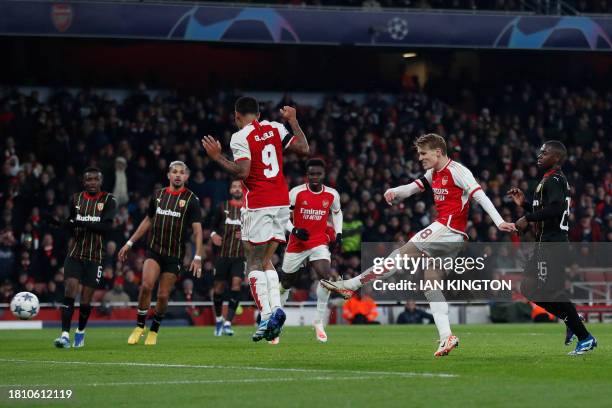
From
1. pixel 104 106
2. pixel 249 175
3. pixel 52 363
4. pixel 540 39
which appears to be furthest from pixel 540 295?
pixel 540 39

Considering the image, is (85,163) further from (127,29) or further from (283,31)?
(283,31)

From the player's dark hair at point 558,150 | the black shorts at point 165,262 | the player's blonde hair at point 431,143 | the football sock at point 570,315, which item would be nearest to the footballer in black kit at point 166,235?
the black shorts at point 165,262

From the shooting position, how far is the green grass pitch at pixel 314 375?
26.0 feet

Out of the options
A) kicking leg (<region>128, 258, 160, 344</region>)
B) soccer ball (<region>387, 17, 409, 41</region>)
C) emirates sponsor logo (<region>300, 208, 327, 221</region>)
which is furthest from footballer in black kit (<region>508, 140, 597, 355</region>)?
soccer ball (<region>387, 17, 409, 41</region>)

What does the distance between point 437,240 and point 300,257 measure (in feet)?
17.3

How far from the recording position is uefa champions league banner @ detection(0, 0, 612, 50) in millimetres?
30406

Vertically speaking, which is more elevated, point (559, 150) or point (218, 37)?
point (218, 37)

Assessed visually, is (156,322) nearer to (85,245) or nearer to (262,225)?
(85,245)

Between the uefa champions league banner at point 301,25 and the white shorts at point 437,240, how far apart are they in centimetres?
1996

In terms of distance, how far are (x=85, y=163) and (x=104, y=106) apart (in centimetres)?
292

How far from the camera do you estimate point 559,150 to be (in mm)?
12203

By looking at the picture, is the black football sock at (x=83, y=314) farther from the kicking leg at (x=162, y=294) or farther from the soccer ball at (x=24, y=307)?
the soccer ball at (x=24, y=307)

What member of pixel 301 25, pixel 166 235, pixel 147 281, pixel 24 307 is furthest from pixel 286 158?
pixel 147 281

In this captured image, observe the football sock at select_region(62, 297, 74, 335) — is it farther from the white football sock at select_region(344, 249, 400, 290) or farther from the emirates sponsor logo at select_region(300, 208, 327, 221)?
the white football sock at select_region(344, 249, 400, 290)
